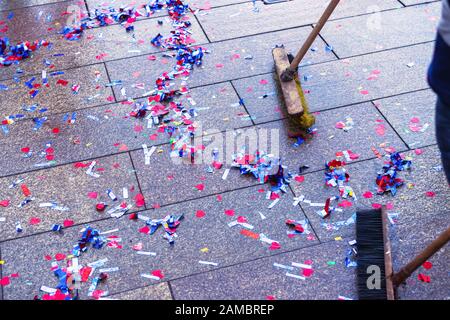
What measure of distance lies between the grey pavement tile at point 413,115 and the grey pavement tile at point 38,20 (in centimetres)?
245

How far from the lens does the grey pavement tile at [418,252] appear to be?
3.04 metres

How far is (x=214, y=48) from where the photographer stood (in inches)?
187

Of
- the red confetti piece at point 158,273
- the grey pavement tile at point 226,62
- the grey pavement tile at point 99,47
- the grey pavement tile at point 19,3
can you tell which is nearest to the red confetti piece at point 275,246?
the red confetti piece at point 158,273

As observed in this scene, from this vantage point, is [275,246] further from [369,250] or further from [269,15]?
[269,15]

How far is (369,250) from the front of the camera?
3.18m

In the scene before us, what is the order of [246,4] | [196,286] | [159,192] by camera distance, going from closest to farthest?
1. [196,286]
2. [159,192]
3. [246,4]

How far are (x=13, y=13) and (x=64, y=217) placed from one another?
8.01 feet

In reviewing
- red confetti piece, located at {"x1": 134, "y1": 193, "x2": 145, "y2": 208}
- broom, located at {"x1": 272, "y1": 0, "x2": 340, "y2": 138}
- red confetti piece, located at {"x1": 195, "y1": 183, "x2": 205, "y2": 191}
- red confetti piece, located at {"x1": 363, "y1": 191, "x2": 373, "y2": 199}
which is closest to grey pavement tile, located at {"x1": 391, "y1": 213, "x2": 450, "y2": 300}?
red confetti piece, located at {"x1": 363, "y1": 191, "x2": 373, "y2": 199}

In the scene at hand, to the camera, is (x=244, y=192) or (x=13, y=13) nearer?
(x=244, y=192)

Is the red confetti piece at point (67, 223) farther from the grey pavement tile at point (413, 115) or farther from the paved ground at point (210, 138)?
the grey pavement tile at point (413, 115)

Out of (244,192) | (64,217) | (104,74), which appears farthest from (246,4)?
(64,217)

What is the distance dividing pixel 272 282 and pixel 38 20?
10.1 feet

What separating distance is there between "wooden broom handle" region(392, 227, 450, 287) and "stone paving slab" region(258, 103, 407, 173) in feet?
3.01
